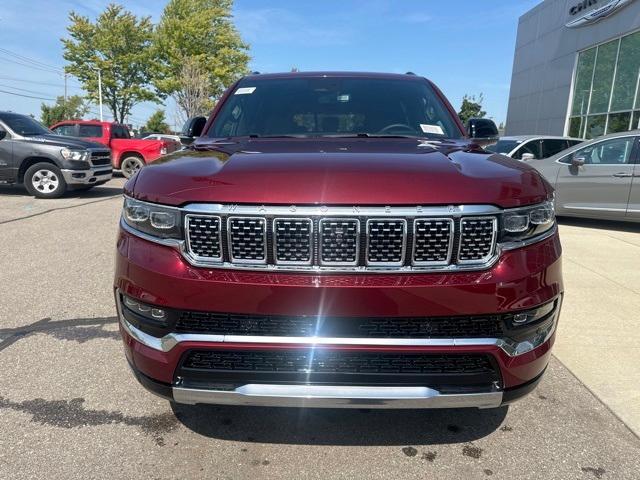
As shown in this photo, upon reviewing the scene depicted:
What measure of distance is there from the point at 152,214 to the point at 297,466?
1.31 metres

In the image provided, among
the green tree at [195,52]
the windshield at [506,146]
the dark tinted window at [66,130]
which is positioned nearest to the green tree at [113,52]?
the green tree at [195,52]

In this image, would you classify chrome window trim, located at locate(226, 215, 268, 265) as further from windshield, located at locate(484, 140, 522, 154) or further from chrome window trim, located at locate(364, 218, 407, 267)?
windshield, located at locate(484, 140, 522, 154)

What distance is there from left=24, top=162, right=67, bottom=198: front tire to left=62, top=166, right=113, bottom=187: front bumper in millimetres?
126

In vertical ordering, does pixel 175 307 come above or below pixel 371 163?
below

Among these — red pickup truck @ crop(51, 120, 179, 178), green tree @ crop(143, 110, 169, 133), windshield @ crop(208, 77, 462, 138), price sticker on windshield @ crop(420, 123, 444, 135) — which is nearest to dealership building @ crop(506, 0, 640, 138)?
red pickup truck @ crop(51, 120, 179, 178)

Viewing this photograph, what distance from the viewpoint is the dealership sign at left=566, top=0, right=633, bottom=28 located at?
17250 millimetres

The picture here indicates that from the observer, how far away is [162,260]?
1970 millimetres

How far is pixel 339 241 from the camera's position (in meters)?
1.88

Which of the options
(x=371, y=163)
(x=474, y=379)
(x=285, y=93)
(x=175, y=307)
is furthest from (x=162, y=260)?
(x=285, y=93)

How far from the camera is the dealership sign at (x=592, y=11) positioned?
1725cm

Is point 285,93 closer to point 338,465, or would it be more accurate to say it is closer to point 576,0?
point 338,465

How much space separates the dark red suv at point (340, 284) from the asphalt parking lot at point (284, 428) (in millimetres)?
454

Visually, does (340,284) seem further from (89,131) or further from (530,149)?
(89,131)

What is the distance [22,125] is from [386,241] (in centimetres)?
1140
